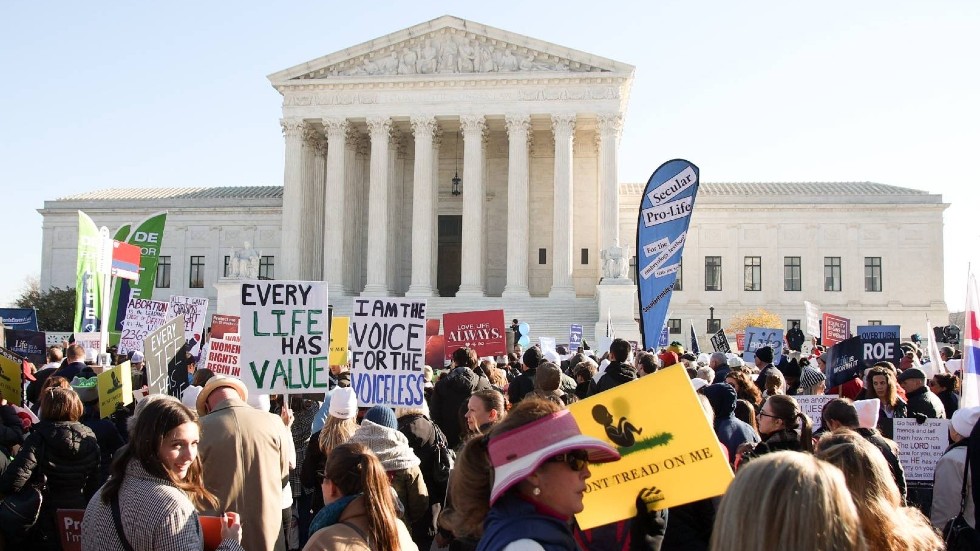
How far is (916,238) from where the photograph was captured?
54.2 m

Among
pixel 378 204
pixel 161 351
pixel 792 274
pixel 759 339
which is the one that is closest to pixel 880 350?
pixel 161 351

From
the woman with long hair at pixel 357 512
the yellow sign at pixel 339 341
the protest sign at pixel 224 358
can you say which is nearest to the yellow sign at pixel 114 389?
the protest sign at pixel 224 358

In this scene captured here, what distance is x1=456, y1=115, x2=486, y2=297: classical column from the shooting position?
Answer: 4709cm

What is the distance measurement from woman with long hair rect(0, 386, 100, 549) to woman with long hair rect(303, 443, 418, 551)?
3.51 meters

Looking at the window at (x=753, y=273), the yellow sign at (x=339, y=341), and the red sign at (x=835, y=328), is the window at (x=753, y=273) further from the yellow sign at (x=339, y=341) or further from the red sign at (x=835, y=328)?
Result: the yellow sign at (x=339, y=341)

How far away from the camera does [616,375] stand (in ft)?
36.1

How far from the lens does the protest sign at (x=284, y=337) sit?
29.3 feet

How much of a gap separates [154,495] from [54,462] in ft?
10.4

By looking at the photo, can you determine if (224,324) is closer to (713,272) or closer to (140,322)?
(140,322)

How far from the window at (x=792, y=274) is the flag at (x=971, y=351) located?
1861 inches

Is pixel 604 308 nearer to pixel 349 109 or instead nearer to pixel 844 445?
pixel 349 109

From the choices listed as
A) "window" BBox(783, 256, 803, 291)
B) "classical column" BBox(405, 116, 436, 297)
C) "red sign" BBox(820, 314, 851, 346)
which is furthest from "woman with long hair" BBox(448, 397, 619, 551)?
"window" BBox(783, 256, 803, 291)

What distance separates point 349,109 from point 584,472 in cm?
4643

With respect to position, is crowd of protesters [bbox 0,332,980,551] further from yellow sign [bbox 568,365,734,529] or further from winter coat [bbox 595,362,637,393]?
winter coat [bbox 595,362,637,393]
